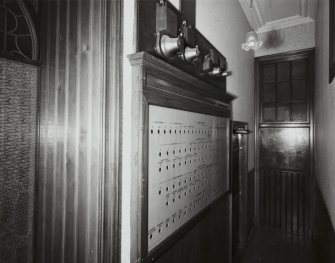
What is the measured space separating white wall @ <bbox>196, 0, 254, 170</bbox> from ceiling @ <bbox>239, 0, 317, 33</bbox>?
16 cm

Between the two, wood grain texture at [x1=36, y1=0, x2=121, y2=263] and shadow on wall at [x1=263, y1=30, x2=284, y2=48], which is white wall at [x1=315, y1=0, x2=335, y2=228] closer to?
shadow on wall at [x1=263, y1=30, x2=284, y2=48]

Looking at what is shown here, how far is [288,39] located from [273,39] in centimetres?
24

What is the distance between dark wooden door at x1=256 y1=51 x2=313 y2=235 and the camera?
144 inches

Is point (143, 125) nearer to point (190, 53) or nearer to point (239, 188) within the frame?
point (190, 53)

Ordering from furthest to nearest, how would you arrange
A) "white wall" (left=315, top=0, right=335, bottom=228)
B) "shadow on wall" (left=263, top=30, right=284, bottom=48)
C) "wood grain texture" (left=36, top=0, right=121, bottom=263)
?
"shadow on wall" (left=263, top=30, right=284, bottom=48) → "white wall" (left=315, top=0, right=335, bottom=228) → "wood grain texture" (left=36, top=0, right=121, bottom=263)

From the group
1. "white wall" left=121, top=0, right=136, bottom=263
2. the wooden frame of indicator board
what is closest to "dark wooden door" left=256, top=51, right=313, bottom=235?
the wooden frame of indicator board

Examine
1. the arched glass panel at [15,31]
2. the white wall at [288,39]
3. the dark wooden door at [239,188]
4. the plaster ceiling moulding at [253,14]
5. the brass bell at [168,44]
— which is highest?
the plaster ceiling moulding at [253,14]

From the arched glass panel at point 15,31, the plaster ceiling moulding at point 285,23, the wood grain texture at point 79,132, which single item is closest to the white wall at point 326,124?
the plaster ceiling moulding at point 285,23

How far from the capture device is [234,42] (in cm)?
286

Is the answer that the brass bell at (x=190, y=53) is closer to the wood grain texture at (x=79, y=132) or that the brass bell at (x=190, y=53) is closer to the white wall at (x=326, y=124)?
the wood grain texture at (x=79, y=132)

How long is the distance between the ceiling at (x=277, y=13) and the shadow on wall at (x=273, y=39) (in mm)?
80

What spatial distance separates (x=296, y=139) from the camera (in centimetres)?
375

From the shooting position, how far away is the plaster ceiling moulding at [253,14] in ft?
10.2

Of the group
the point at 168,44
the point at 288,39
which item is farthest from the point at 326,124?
the point at 288,39
